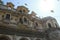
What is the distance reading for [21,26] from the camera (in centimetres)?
2062

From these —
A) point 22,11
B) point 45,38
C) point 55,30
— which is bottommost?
point 45,38

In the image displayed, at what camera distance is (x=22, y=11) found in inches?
942

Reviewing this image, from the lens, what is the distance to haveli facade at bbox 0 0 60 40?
59.7ft

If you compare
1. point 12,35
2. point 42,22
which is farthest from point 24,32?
point 42,22

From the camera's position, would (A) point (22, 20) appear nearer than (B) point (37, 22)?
Yes

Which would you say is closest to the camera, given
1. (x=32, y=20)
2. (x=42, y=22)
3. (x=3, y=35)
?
(x=3, y=35)

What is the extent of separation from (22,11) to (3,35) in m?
8.00

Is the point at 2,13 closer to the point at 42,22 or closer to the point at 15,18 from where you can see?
the point at 15,18

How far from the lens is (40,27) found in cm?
2428

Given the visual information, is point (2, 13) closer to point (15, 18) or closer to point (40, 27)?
point (15, 18)

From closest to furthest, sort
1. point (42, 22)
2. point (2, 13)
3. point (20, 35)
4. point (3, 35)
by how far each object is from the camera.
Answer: point (3, 35), point (20, 35), point (2, 13), point (42, 22)

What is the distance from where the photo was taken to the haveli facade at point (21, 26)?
59.7ft

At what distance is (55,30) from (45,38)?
2.32m

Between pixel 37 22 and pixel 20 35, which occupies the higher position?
pixel 37 22
